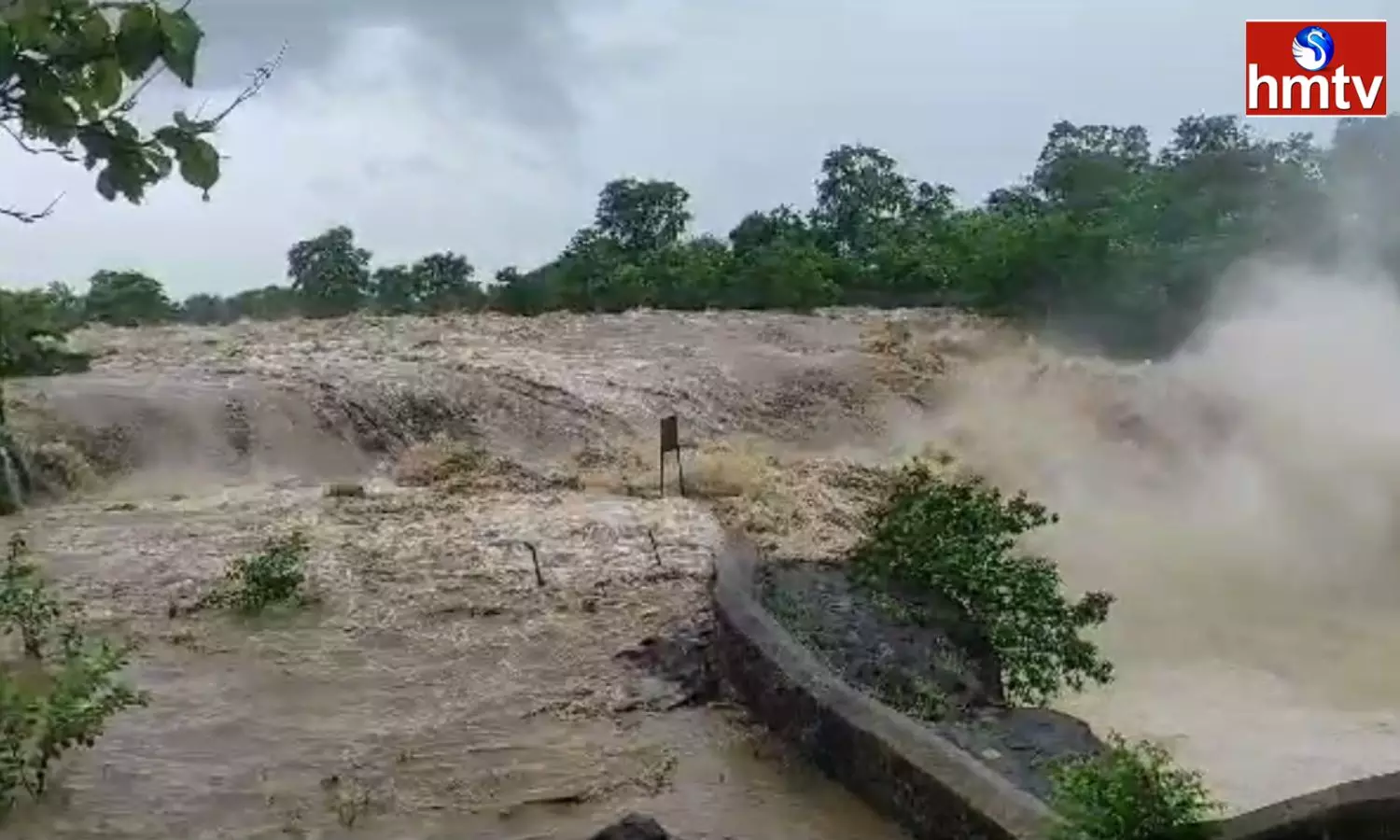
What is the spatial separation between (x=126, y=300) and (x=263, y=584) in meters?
17.9

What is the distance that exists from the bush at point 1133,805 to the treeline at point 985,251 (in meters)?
17.1

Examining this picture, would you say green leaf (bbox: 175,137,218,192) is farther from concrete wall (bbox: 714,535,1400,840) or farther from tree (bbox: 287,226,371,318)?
tree (bbox: 287,226,371,318)

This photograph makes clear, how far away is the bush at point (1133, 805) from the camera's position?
4.49m

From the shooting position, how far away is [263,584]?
401 inches

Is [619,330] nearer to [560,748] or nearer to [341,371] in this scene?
[341,371]

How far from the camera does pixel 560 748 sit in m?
7.56

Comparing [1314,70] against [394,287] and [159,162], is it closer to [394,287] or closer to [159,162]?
[159,162]

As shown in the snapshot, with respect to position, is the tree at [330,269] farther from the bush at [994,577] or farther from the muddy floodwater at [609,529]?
the bush at [994,577]

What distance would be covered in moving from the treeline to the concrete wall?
47.7 ft

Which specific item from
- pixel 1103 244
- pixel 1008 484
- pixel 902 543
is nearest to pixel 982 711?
pixel 902 543

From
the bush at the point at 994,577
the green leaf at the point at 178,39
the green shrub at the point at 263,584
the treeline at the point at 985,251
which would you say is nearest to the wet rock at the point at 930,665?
the bush at the point at 994,577

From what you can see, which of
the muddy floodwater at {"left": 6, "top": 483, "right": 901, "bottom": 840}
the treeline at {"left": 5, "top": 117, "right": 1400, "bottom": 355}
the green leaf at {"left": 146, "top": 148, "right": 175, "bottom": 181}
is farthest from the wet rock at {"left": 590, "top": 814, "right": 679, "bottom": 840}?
the treeline at {"left": 5, "top": 117, "right": 1400, "bottom": 355}

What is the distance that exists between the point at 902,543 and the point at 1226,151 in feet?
64.8

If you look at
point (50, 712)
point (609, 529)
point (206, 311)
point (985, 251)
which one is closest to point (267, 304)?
point (206, 311)
